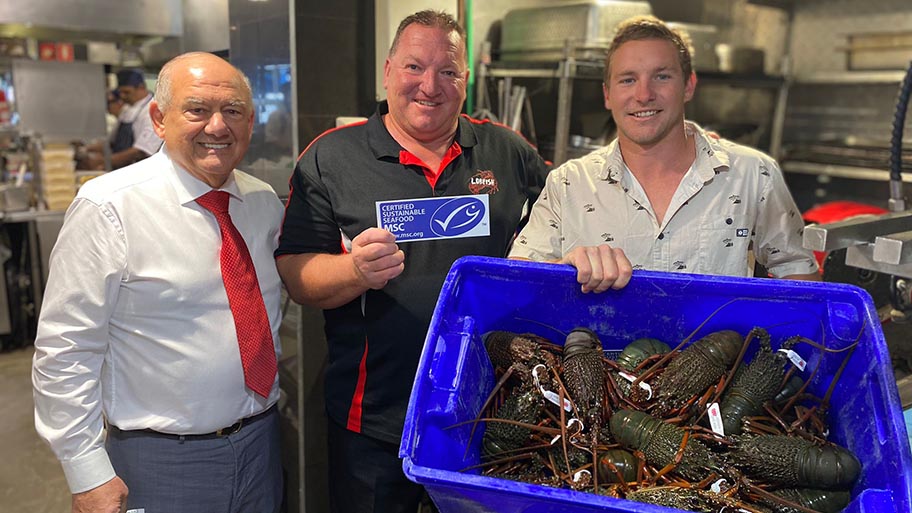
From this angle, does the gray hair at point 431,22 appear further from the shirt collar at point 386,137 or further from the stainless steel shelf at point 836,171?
the stainless steel shelf at point 836,171

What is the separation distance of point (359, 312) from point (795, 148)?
4103mm

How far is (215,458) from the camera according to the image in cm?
172

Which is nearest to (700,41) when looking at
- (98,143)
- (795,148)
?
(795,148)

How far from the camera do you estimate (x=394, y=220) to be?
1.81 metres

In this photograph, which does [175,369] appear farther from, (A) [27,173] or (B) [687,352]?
(A) [27,173]

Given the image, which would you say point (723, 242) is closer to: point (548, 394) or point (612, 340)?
point (612, 340)

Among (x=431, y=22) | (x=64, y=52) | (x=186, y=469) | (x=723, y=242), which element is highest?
(x=64, y=52)

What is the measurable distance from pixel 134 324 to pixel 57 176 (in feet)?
13.4

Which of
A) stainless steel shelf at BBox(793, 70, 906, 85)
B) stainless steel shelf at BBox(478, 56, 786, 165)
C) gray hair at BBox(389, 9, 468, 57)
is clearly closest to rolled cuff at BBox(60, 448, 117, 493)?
gray hair at BBox(389, 9, 468, 57)

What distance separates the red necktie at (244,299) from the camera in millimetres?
1703

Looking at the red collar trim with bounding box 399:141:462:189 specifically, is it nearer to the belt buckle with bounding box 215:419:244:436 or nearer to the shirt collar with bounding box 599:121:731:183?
the shirt collar with bounding box 599:121:731:183

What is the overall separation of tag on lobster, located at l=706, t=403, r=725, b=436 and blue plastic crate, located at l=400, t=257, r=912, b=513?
0.59ft

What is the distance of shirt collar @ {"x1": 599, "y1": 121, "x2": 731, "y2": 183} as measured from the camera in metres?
1.69

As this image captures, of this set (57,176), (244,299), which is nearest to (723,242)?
(244,299)
